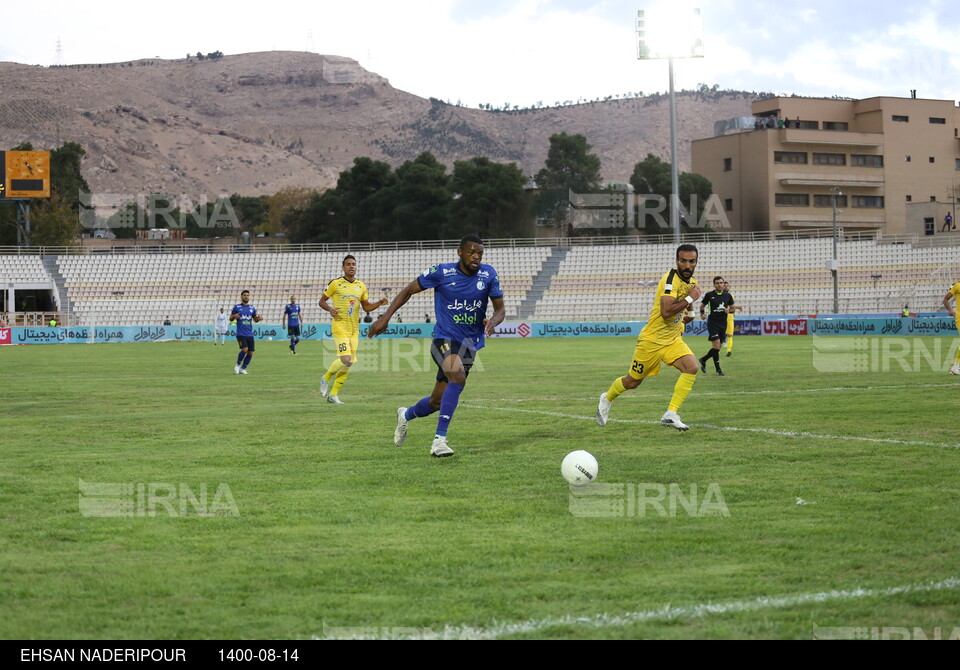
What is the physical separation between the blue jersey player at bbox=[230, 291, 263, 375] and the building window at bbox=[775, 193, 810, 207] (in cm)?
6605

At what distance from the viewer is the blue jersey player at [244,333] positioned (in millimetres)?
26828

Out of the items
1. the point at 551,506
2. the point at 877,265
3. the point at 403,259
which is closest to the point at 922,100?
the point at 877,265

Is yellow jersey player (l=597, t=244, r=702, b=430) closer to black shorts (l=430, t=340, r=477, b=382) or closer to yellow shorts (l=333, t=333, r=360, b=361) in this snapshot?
black shorts (l=430, t=340, r=477, b=382)

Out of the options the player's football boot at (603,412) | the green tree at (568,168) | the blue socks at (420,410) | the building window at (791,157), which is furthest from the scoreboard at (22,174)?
the blue socks at (420,410)

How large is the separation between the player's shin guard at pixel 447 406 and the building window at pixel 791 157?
3125 inches

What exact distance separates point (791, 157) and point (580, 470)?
82582 millimetres

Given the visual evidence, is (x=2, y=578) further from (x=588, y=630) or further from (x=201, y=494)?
(x=588, y=630)

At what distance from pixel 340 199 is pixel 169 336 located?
161 feet

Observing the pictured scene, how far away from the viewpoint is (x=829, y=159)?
8650 centimetres

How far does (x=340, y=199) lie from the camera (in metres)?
103

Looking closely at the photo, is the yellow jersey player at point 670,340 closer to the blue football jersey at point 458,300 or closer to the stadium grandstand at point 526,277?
the blue football jersey at point 458,300

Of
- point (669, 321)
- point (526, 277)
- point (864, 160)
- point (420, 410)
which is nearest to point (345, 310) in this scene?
point (669, 321)

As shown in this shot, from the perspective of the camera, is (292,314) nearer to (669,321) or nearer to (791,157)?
(669,321)

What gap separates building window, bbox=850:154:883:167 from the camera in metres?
87.2
